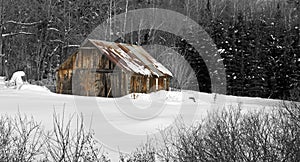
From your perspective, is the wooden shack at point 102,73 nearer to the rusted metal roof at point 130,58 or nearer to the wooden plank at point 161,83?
the rusted metal roof at point 130,58

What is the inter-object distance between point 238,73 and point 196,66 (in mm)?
4188

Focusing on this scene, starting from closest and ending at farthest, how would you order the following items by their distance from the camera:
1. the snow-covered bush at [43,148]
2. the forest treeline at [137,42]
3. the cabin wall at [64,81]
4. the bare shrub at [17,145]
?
the snow-covered bush at [43,148]
the bare shrub at [17,145]
the cabin wall at [64,81]
the forest treeline at [137,42]

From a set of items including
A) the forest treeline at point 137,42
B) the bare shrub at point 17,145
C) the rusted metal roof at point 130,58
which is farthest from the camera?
the forest treeline at point 137,42

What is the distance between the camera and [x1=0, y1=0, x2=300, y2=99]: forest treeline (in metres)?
37.2

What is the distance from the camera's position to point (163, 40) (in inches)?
1551

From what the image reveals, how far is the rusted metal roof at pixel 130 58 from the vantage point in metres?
23.2

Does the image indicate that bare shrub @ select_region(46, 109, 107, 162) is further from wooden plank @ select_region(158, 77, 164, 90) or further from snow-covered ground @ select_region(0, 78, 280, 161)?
wooden plank @ select_region(158, 77, 164, 90)

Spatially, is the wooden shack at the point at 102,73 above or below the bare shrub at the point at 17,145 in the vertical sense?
above

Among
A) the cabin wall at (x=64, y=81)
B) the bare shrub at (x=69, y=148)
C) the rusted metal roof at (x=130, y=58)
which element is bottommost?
the bare shrub at (x=69, y=148)

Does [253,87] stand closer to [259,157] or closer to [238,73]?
[238,73]

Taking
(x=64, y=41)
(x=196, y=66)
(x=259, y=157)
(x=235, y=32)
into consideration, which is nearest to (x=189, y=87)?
(x=196, y=66)

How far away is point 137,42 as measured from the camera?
121ft

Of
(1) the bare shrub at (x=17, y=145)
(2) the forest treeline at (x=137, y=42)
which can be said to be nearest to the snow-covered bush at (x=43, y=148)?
(1) the bare shrub at (x=17, y=145)

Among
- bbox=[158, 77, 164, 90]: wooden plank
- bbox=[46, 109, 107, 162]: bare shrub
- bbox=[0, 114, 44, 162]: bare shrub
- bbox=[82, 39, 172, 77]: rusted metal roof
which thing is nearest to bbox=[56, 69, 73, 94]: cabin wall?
bbox=[82, 39, 172, 77]: rusted metal roof
